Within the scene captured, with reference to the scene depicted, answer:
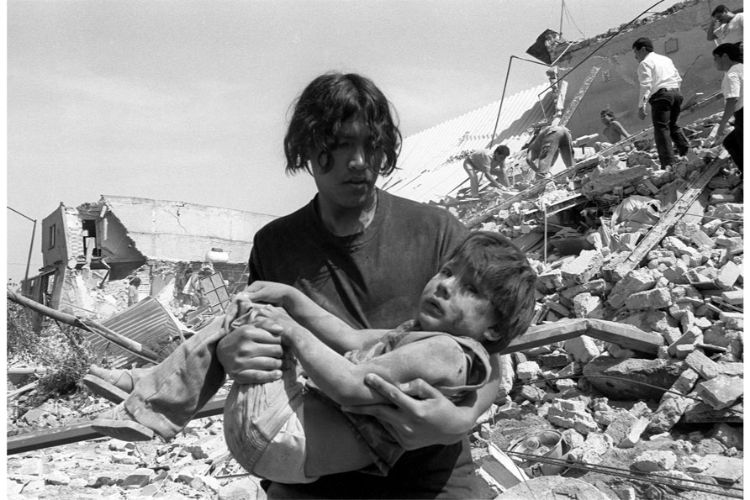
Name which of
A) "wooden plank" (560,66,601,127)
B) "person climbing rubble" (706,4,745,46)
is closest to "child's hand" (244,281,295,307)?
"person climbing rubble" (706,4,745,46)

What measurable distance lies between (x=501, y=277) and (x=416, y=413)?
44 cm

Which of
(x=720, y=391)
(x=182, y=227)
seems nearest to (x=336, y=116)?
(x=720, y=391)

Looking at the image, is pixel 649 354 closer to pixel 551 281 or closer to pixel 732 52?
pixel 551 281

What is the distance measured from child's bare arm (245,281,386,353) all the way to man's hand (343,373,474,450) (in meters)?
0.28

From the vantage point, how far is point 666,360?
578 cm

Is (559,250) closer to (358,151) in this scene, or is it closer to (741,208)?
(741,208)

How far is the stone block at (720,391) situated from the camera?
5109 mm

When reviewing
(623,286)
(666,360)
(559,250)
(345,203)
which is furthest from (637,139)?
(345,203)

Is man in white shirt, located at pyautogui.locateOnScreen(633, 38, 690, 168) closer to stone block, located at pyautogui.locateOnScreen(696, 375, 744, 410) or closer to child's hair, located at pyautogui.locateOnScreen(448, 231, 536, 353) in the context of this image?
stone block, located at pyautogui.locateOnScreen(696, 375, 744, 410)

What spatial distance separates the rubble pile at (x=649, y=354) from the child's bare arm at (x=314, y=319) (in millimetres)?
2882

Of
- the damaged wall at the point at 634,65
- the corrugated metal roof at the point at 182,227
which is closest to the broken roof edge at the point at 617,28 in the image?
the damaged wall at the point at 634,65

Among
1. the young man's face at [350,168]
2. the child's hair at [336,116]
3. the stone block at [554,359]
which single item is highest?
the child's hair at [336,116]

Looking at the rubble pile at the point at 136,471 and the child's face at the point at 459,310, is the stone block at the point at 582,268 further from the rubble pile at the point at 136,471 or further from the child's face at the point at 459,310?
the child's face at the point at 459,310

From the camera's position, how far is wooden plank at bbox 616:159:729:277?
23.4 feet
